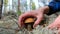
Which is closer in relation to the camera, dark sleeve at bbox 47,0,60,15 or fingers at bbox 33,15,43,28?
fingers at bbox 33,15,43,28

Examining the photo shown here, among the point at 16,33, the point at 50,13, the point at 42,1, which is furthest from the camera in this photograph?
the point at 42,1

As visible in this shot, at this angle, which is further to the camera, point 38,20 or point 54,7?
point 54,7

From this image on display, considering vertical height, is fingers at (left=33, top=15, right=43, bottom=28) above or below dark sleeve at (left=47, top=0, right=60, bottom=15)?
below

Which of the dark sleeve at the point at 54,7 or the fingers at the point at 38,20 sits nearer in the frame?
the fingers at the point at 38,20

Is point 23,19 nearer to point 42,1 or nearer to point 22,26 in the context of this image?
point 22,26

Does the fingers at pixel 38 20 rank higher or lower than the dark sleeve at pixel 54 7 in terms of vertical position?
lower

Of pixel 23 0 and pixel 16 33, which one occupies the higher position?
pixel 23 0

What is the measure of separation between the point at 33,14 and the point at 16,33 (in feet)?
0.86

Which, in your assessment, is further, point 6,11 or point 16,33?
point 6,11

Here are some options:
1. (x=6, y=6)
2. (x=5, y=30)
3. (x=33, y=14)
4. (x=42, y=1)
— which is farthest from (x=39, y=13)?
(x=6, y=6)

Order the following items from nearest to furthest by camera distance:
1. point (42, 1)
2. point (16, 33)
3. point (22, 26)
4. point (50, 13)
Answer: point (16, 33)
point (22, 26)
point (50, 13)
point (42, 1)

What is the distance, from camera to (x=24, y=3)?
2148 millimetres

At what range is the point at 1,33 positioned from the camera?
93 cm

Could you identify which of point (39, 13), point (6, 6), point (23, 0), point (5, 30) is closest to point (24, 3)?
point (23, 0)
